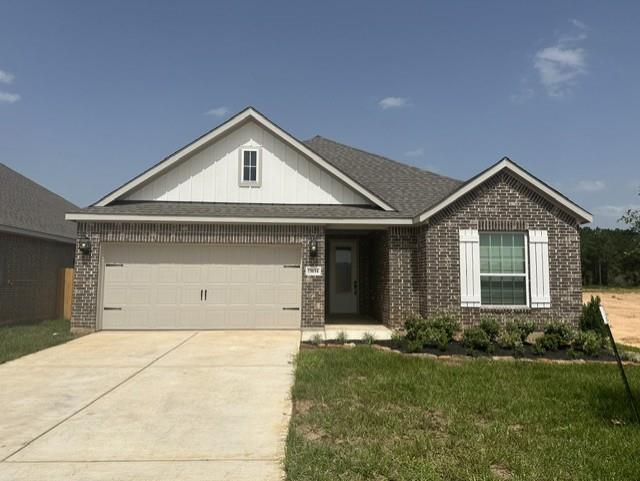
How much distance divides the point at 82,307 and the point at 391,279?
8389mm

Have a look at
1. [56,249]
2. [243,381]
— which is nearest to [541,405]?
[243,381]

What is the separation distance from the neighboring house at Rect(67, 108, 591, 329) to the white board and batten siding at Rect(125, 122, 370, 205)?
0.03 metres

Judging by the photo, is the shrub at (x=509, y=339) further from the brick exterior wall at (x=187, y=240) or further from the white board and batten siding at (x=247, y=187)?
the white board and batten siding at (x=247, y=187)

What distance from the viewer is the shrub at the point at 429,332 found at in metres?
8.67

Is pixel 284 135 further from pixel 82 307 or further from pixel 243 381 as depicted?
pixel 243 381

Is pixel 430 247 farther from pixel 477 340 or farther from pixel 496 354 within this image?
pixel 496 354

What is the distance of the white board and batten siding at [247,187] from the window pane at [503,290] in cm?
413

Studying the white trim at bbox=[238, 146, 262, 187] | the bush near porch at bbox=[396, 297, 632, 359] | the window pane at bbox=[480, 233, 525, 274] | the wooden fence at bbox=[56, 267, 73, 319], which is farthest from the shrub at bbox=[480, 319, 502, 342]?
the wooden fence at bbox=[56, 267, 73, 319]

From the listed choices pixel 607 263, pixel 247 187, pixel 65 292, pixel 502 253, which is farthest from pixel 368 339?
pixel 607 263

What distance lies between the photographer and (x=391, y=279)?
11773 mm

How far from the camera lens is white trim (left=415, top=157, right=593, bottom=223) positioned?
11109 mm

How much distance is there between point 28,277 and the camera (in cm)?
1397

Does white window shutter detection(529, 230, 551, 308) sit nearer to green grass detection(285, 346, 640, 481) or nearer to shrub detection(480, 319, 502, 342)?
shrub detection(480, 319, 502, 342)

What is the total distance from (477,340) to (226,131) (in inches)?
356
